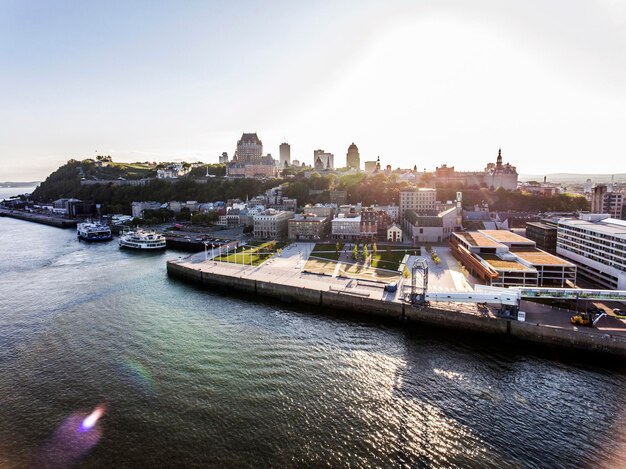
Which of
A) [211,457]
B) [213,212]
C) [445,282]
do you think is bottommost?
[211,457]

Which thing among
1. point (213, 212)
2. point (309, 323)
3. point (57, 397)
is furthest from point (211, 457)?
point (213, 212)

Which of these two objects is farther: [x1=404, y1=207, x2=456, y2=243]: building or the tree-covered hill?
the tree-covered hill

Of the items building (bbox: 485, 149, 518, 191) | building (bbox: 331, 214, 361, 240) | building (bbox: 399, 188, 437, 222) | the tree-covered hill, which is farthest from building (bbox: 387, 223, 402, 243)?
building (bbox: 485, 149, 518, 191)

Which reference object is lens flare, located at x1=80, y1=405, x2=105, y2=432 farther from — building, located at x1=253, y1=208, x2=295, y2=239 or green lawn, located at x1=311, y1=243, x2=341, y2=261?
building, located at x1=253, y1=208, x2=295, y2=239

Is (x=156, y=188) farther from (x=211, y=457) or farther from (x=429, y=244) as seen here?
(x=211, y=457)

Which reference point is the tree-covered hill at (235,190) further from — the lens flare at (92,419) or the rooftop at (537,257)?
the lens flare at (92,419)

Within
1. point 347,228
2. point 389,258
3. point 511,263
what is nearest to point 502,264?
point 511,263

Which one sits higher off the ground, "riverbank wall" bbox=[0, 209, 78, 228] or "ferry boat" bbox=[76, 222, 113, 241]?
"riverbank wall" bbox=[0, 209, 78, 228]
